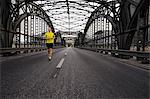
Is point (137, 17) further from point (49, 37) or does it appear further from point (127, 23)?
point (49, 37)

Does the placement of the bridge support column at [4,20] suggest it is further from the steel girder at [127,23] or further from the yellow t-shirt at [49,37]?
the steel girder at [127,23]

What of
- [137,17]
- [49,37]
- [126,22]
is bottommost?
[49,37]

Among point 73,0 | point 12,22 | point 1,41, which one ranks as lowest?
point 1,41

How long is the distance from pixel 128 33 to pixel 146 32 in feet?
11.1

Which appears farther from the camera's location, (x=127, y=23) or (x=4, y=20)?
(x=4, y=20)

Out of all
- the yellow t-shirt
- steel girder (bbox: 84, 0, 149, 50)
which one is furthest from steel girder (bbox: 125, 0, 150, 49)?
the yellow t-shirt

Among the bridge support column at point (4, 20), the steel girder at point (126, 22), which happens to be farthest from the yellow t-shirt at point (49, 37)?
the steel girder at point (126, 22)

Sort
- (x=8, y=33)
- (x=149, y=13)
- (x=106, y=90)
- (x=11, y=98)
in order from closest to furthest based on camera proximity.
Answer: (x=11, y=98) → (x=106, y=90) → (x=149, y=13) → (x=8, y=33)

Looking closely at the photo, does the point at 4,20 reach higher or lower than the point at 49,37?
higher

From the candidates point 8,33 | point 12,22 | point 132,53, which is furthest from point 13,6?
point 132,53

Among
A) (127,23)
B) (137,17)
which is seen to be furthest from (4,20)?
(137,17)

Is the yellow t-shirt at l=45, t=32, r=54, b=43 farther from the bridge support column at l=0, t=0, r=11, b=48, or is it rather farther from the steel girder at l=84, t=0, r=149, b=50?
the steel girder at l=84, t=0, r=149, b=50

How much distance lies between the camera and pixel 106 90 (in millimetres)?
4781

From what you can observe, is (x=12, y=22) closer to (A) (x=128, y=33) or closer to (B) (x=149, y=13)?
(A) (x=128, y=33)
